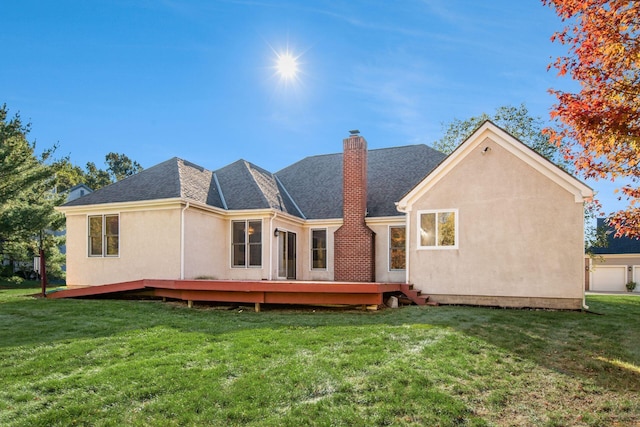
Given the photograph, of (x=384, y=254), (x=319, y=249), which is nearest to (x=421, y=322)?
(x=384, y=254)

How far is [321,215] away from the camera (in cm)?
1669

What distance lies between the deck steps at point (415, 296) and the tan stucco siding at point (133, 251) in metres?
7.05

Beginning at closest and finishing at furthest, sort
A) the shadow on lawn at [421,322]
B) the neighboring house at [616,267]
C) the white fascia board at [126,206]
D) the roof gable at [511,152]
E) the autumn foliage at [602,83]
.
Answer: the autumn foliage at [602,83] < the shadow on lawn at [421,322] < the roof gable at [511,152] < the white fascia board at [126,206] < the neighboring house at [616,267]

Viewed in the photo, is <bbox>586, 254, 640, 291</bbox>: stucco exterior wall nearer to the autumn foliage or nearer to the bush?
the autumn foliage

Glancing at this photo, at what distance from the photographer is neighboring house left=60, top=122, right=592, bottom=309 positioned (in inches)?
444

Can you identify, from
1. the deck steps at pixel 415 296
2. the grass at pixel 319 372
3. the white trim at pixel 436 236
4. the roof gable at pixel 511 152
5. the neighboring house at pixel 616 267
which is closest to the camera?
the grass at pixel 319 372

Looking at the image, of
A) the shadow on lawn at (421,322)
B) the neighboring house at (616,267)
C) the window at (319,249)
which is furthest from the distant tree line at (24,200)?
the neighboring house at (616,267)

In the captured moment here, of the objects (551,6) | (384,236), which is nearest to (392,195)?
(384,236)

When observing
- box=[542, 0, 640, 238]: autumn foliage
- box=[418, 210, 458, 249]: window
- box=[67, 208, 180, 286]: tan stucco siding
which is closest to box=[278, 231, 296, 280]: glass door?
box=[67, 208, 180, 286]: tan stucco siding

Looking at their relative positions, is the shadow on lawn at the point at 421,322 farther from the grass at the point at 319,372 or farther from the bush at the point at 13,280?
the bush at the point at 13,280

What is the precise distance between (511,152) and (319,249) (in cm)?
802

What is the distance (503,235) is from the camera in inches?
455

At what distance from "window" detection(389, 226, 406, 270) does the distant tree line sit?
752 inches

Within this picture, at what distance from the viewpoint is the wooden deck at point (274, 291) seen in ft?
34.9
